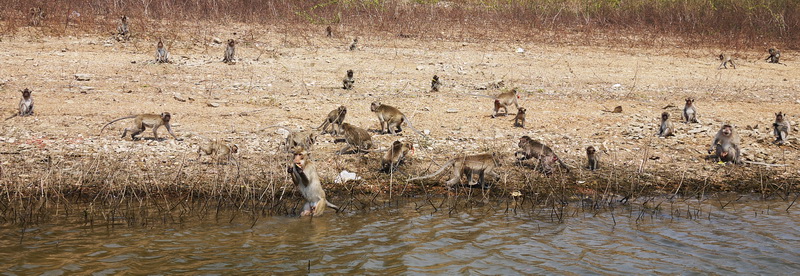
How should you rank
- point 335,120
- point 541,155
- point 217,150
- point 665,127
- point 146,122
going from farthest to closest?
point 665,127, point 335,120, point 146,122, point 217,150, point 541,155

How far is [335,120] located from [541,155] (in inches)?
170

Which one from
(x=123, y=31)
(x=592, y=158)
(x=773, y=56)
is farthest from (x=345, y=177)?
(x=773, y=56)

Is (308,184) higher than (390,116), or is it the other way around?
(390,116)

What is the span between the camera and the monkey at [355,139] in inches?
500

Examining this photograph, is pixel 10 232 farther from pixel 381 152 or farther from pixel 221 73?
pixel 221 73

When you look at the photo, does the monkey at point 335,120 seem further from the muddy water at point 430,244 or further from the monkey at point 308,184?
the monkey at point 308,184

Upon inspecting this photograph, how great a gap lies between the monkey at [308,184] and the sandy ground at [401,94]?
2.09 meters

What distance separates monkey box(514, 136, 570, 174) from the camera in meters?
11.8

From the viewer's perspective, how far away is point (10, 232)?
8.66 m

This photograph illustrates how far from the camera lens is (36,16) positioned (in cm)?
2361

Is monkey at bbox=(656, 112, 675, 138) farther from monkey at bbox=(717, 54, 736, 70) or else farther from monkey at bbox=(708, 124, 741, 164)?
monkey at bbox=(717, 54, 736, 70)

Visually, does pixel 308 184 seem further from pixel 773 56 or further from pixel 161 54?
pixel 773 56

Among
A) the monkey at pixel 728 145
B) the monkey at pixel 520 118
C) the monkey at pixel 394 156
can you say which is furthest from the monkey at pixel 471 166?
the monkey at pixel 728 145

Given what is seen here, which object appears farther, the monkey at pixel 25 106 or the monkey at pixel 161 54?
the monkey at pixel 161 54
